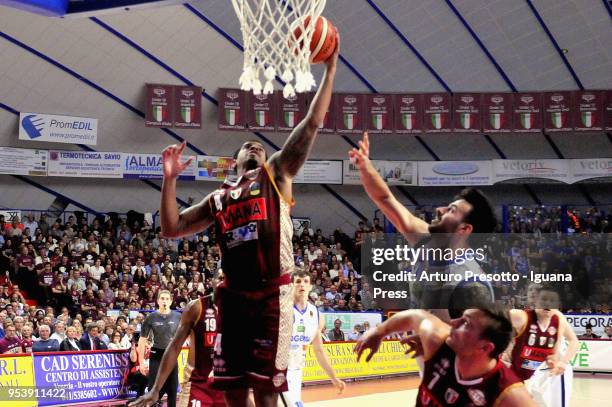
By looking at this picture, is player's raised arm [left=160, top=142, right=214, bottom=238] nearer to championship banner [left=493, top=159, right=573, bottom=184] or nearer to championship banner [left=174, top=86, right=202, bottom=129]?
championship banner [left=174, top=86, right=202, bottom=129]

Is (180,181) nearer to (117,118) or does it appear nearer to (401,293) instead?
(117,118)

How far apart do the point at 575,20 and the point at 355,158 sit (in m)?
23.1

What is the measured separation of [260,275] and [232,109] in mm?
22096

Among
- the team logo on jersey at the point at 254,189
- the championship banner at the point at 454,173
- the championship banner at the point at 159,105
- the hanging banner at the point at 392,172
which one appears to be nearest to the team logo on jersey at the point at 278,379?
the team logo on jersey at the point at 254,189

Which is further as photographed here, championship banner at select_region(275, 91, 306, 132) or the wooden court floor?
championship banner at select_region(275, 91, 306, 132)

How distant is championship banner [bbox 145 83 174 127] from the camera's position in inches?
971

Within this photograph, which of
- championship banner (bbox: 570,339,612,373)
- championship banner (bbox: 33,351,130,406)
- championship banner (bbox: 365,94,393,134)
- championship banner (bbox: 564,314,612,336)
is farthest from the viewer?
championship banner (bbox: 365,94,393,134)

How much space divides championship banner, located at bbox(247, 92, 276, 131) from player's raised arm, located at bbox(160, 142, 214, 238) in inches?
845

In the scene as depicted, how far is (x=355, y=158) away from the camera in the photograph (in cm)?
454

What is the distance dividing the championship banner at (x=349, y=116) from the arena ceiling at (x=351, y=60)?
1.04m

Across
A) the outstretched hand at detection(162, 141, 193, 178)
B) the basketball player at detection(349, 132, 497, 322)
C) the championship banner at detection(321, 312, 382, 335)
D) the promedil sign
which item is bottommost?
the championship banner at detection(321, 312, 382, 335)

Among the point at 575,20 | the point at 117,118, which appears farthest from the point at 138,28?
the point at 575,20

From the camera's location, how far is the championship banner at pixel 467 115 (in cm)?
2675

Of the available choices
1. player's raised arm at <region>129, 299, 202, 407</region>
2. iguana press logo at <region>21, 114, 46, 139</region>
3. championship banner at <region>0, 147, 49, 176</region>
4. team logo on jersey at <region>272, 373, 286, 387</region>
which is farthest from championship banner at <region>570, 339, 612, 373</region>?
team logo on jersey at <region>272, 373, 286, 387</region>
